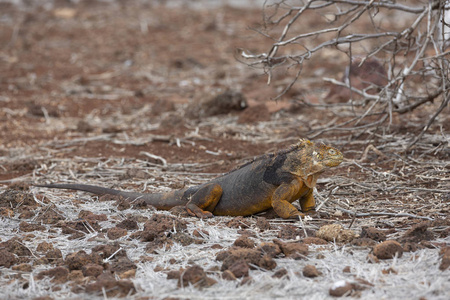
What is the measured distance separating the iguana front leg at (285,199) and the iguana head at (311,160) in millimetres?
88

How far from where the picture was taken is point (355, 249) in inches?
159

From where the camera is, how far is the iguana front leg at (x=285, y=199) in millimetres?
4812

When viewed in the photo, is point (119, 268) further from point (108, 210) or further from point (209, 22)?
point (209, 22)

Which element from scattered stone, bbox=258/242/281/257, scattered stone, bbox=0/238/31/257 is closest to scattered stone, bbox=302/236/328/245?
scattered stone, bbox=258/242/281/257

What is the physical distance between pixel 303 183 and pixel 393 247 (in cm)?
120

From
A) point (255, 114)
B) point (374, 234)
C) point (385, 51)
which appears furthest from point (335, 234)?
point (255, 114)

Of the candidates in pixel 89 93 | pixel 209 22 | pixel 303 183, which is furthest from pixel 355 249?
pixel 209 22

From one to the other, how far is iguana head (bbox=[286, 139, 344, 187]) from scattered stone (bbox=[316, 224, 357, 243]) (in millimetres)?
618

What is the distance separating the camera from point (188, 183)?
20.5ft

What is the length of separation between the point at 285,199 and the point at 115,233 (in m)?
1.39

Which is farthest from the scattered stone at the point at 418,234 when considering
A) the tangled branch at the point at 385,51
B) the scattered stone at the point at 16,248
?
the scattered stone at the point at 16,248

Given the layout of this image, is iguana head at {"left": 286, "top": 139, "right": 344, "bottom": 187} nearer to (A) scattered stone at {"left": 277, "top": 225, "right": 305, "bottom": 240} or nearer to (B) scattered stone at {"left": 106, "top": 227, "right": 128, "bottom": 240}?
(A) scattered stone at {"left": 277, "top": 225, "right": 305, "bottom": 240}

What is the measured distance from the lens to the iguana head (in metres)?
4.77

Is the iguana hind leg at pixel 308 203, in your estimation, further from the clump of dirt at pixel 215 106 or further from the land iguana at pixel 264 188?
the clump of dirt at pixel 215 106
